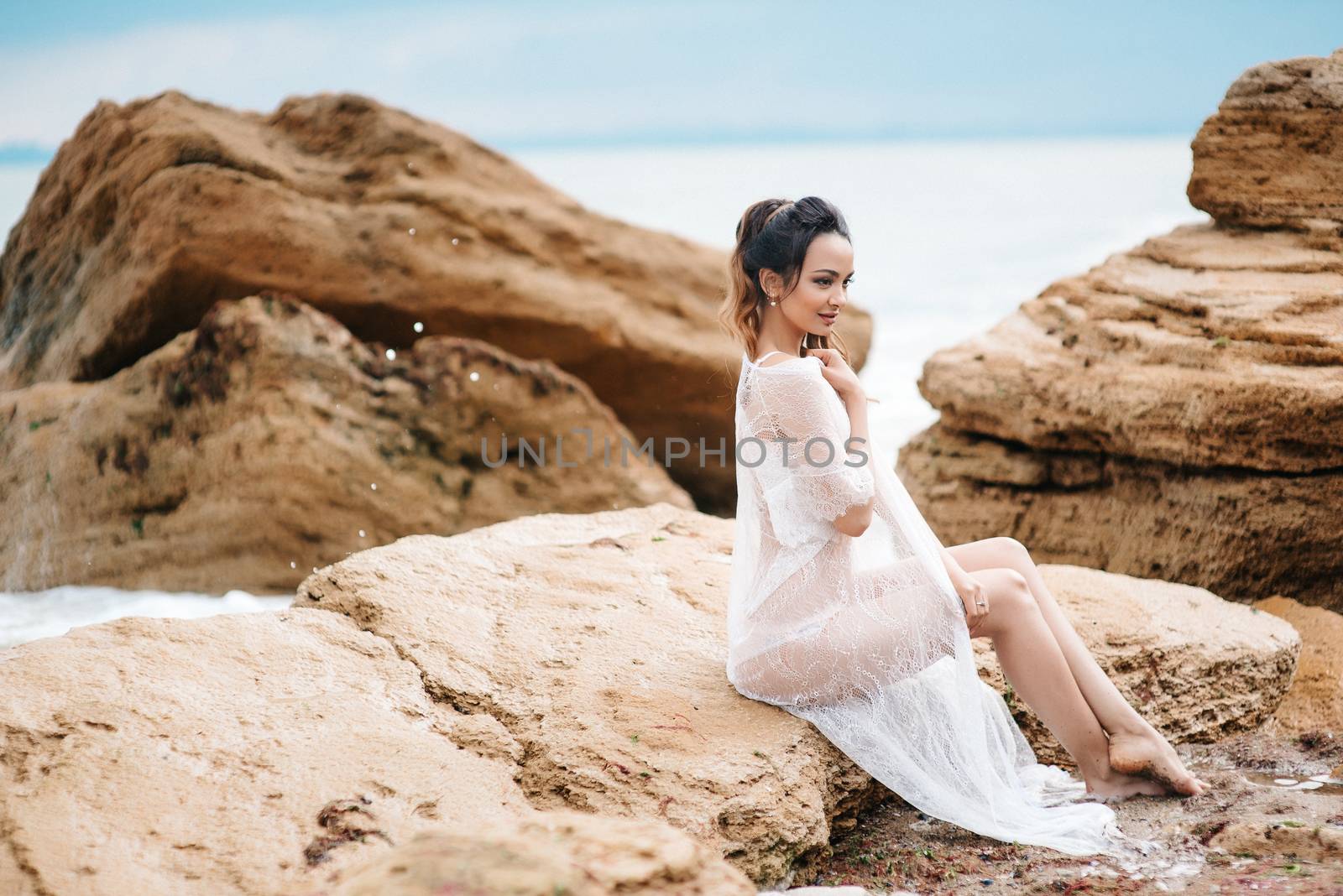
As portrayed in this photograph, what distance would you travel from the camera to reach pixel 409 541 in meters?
4.14

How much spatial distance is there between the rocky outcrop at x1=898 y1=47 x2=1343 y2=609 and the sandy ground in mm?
1459

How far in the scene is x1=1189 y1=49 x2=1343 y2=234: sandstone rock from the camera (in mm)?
5297

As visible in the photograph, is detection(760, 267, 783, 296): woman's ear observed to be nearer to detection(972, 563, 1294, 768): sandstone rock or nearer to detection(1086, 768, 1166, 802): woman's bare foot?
detection(972, 563, 1294, 768): sandstone rock

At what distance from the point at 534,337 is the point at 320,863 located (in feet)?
18.0

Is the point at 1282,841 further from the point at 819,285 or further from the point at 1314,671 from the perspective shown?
the point at 819,285

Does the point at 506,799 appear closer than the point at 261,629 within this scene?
Yes

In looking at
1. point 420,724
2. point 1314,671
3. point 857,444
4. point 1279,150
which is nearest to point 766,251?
point 857,444

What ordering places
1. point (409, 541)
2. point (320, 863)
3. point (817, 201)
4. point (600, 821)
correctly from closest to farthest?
point (600, 821) → point (320, 863) → point (817, 201) → point (409, 541)

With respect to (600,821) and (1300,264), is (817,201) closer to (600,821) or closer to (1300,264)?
(600,821)

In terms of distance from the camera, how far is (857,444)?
132 inches

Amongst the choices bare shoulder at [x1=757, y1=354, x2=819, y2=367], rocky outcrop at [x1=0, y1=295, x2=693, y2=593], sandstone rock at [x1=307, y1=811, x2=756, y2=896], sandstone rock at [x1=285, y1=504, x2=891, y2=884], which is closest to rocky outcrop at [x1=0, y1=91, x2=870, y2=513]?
rocky outcrop at [x1=0, y1=295, x2=693, y2=593]

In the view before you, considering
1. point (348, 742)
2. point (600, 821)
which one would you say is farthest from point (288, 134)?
point (600, 821)

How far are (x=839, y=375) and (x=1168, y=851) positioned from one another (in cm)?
146

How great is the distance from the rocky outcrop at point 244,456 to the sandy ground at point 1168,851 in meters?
3.86
